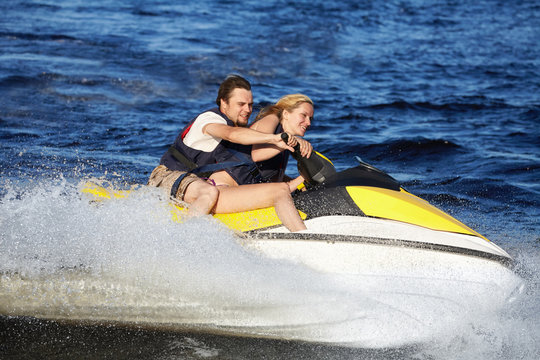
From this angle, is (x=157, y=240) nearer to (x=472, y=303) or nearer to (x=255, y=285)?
(x=255, y=285)

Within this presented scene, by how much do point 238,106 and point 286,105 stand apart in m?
0.32

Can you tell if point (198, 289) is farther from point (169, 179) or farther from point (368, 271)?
point (368, 271)

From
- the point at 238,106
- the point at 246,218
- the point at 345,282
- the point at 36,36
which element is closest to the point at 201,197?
the point at 246,218

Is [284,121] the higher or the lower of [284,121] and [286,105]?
the lower

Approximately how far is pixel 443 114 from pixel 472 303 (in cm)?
719

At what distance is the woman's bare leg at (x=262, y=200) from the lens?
3.81m

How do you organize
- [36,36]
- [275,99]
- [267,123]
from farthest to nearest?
[36,36] → [275,99] → [267,123]

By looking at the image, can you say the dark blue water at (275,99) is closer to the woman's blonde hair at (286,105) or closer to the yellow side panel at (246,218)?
the yellow side panel at (246,218)

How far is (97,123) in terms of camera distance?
8.82m

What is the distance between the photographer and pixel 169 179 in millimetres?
4160

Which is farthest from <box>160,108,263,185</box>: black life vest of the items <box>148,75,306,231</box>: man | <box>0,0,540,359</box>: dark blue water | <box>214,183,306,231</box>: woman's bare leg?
<box>0,0,540,359</box>: dark blue water

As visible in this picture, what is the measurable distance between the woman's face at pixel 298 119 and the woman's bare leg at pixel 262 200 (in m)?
0.46

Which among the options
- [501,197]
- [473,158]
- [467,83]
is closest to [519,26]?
[467,83]

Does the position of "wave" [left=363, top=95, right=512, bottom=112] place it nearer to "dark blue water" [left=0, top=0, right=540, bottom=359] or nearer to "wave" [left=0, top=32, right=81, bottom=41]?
"dark blue water" [left=0, top=0, right=540, bottom=359]
